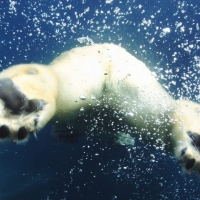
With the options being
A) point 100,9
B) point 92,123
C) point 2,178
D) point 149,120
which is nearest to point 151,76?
point 149,120

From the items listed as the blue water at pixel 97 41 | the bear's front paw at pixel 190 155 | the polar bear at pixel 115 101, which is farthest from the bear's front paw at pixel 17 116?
the blue water at pixel 97 41

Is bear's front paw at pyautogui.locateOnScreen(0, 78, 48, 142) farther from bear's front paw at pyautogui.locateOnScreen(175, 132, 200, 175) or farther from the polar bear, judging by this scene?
bear's front paw at pyautogui.locateOnScreen(175, 132, 200, 175)

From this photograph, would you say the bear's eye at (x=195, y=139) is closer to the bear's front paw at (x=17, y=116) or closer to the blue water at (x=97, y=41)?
the blue water at (x=97, y=41)

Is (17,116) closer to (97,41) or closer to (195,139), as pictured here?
(195,139)

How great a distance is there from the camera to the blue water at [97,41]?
350 centimetres

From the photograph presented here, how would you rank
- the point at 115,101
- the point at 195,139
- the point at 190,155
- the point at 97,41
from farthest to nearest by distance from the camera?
the point at 97,41, the point at 115,101, the point at 195,139, the point at 190,155

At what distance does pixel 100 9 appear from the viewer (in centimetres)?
371

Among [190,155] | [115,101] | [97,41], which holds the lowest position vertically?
[190,155]

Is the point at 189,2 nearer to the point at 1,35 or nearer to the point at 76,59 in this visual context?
the point at 76,59

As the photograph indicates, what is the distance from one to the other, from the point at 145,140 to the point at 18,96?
1.59 meters

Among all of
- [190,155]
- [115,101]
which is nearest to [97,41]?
[115,101]

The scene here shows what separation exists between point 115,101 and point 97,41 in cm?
90

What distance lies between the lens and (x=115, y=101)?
2.84 metres

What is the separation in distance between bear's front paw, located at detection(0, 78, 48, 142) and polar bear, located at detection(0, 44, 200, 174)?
313mm
